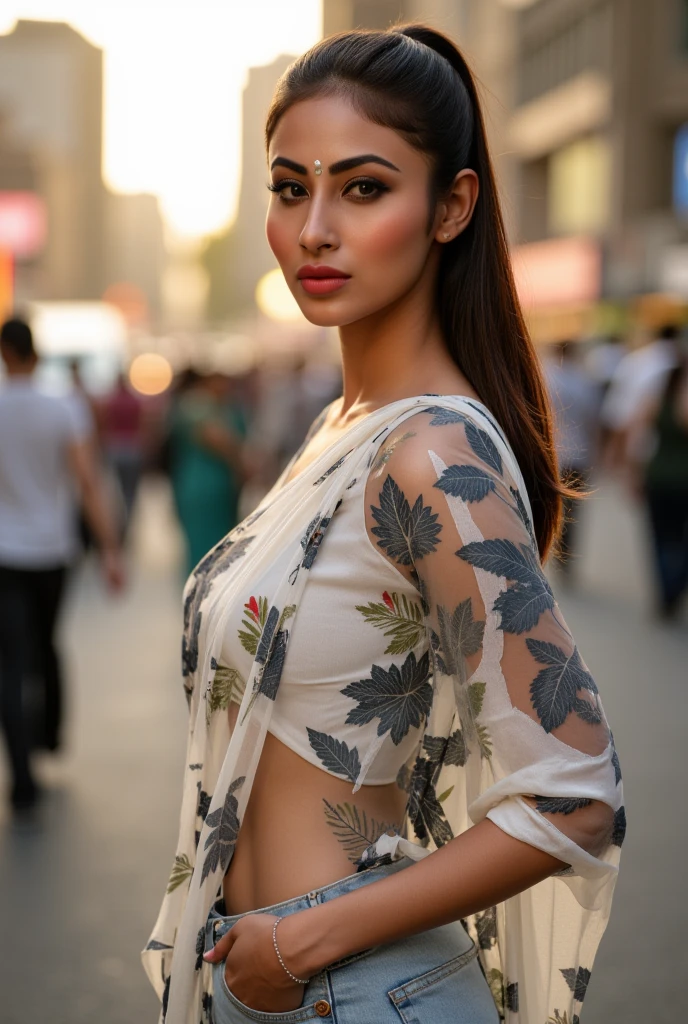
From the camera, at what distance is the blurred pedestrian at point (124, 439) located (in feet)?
48.9

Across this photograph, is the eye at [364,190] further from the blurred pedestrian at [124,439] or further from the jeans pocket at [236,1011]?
the blurred pedestrian at [124,439]

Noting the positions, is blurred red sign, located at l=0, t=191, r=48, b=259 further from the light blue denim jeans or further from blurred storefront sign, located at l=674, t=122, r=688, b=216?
the light blue denim jeans

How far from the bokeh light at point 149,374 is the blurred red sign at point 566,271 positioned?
10.1m

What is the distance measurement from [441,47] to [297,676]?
0.87 metres

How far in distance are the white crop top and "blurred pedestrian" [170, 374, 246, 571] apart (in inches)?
318

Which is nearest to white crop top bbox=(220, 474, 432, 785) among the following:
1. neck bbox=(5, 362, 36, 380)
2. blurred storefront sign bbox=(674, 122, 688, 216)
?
neck bbox=(5, 362, 36, 380)

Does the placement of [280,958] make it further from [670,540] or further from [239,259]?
[239,259]

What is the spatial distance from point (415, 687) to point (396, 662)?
57mm

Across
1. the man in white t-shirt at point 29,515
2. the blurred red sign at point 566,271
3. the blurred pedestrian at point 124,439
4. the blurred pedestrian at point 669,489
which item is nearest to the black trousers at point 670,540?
the blurred pedestrian at point 669,489

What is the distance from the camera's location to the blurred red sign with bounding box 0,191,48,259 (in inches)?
2581

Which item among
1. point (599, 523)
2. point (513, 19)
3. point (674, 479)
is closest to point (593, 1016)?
point (674, 479)

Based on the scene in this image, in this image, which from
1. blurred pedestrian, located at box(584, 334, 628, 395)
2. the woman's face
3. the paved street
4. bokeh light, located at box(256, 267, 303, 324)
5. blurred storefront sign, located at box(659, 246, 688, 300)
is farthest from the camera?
bokeh light, located at box(256, 267, 303, 324)

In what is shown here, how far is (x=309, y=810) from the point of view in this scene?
1.64m

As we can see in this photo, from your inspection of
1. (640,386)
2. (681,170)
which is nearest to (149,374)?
(681,170)
